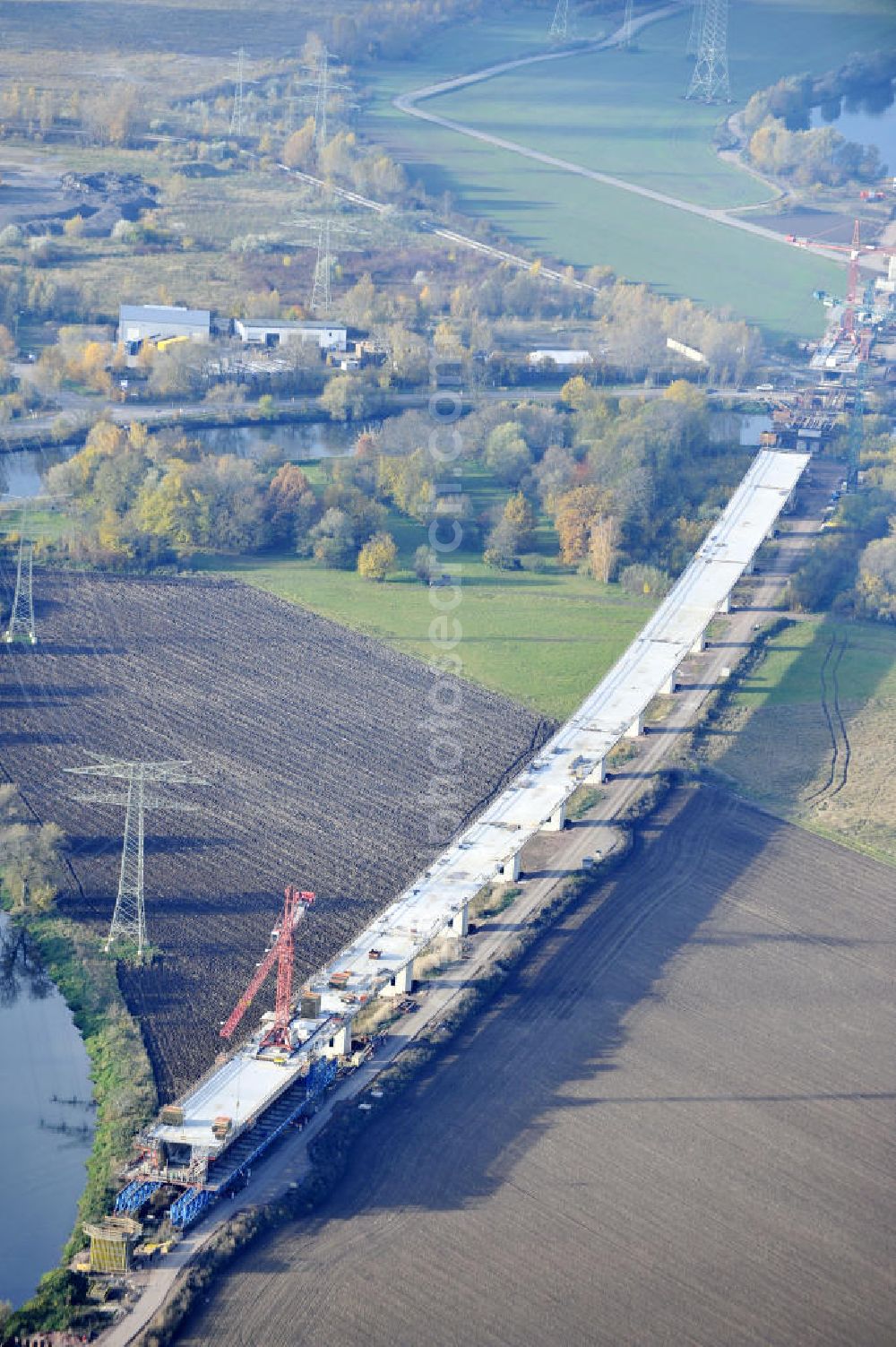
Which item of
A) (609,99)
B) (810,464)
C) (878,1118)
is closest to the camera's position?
(878,1118)

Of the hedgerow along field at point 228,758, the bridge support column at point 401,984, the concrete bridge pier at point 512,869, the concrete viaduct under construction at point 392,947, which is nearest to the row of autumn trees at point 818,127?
the concrete viaduct under construction at point 392,947

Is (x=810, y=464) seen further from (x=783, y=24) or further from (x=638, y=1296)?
(x=783, y=24)

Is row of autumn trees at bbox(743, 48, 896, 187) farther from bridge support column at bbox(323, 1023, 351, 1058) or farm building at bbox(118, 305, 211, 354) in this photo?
bridge support column at bbox(323, 1023, 351, 1058)

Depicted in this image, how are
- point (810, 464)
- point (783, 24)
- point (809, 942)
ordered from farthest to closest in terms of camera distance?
point (783, 24) → point (810, 464) → point (809, 942)

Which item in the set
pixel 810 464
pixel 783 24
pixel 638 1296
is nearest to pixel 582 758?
pixel 638 1296

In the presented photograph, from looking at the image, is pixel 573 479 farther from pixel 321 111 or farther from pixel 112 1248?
pixel 321 111

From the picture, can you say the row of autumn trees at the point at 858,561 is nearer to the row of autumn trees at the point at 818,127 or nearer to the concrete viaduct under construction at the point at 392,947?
the concrete viaduct under construction at the point at 392,947
